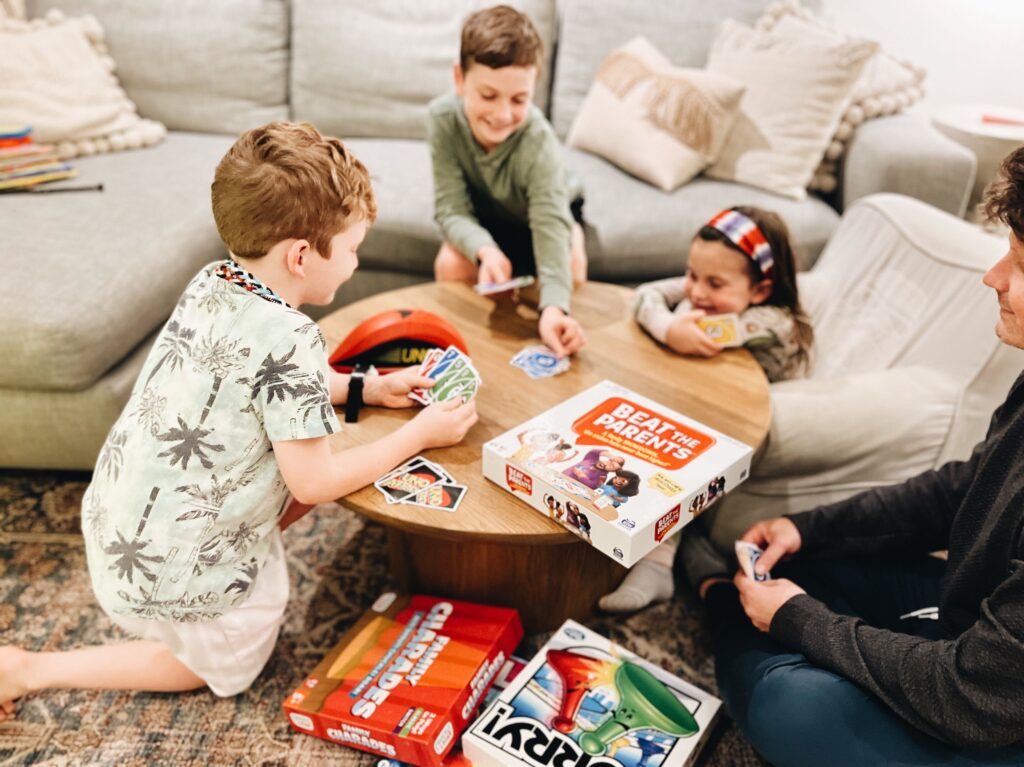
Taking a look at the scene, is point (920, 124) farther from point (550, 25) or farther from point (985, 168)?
point (550, 25)

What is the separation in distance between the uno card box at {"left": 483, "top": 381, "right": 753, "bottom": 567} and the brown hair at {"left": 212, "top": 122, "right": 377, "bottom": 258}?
0.45 m

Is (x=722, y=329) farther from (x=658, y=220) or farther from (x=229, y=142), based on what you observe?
(x=229, y=142)

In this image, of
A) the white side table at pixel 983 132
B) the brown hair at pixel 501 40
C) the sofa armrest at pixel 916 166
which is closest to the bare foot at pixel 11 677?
the brown hair at pixel 501 40

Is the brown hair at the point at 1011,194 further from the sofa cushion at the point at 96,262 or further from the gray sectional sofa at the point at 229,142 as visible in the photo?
the sofa cushion at the point at 96,262

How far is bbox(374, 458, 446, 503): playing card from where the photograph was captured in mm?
1255

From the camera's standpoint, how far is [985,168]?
8.24 ft

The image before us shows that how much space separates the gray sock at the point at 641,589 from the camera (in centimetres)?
165

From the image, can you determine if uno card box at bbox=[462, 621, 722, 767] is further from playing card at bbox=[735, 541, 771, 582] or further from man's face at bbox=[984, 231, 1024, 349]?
man's face at bbox=[984, 231, 1024, 349]

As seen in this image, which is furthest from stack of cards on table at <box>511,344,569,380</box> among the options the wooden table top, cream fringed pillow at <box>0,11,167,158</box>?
cream fringed pillow at <box>0,11,167,158</box>

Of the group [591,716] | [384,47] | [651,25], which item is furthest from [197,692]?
[651,25]

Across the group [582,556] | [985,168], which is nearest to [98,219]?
[582,556]

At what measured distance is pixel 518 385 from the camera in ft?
5.02

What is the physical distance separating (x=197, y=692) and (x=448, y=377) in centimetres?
79

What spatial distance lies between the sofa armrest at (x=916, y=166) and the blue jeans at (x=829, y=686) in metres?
1.36
